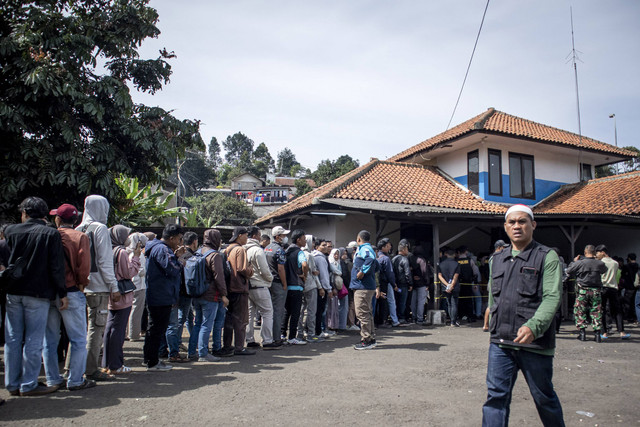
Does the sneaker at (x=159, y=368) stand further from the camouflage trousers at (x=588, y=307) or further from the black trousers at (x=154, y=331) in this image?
the camouflage trousers at (x=588, y=307)

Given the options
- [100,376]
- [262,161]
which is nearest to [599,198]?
[100,376]

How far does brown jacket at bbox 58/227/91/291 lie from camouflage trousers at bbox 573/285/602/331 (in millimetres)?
9012

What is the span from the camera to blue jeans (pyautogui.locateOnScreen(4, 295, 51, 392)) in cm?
461

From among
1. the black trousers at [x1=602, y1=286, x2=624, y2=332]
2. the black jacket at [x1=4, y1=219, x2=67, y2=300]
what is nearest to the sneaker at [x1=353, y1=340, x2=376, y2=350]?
the black jacket at [x1=4, y1=219, x2=67, y2=300]

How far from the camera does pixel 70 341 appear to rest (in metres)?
4.83

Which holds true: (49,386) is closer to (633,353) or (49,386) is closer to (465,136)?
(633,353)

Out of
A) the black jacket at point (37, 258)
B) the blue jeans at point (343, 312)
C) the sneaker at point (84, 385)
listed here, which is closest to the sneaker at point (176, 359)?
the sneaker at point (84, 385)

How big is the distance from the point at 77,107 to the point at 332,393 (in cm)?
784

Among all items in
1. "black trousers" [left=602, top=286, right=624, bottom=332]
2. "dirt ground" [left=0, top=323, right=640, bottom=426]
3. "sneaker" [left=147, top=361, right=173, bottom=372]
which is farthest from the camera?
"black trousers" [left=602, top=286, right=624, bottom=332]

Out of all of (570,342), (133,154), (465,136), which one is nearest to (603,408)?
(570,342)

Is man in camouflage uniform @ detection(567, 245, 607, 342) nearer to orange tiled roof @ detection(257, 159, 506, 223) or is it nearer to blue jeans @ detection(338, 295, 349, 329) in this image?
blue jeans @ detection(338, 295, 349, 329)

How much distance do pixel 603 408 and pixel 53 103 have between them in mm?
10166

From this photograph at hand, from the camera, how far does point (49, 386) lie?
477 centimetres

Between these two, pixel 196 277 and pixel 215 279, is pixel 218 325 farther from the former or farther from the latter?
pixel 196 277
